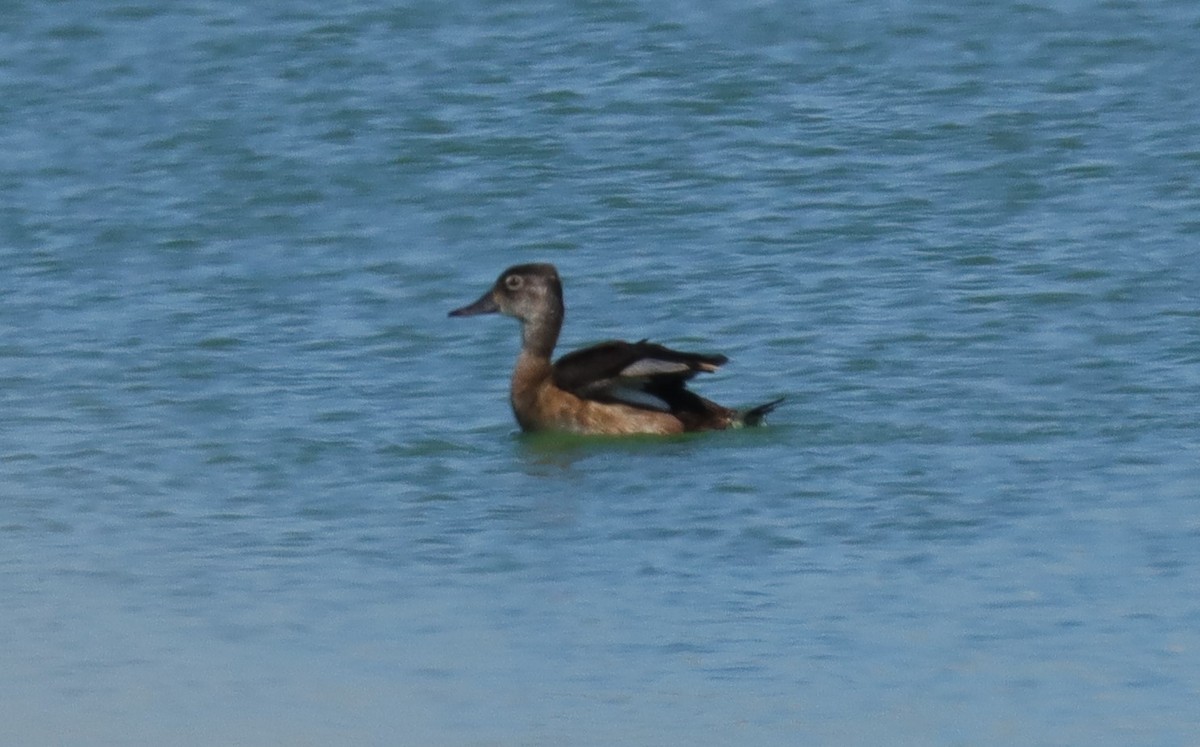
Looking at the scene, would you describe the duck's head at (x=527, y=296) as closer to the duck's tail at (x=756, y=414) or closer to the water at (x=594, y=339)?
the water at (x=594, y=339)

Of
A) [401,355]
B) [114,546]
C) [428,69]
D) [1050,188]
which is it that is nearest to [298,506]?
[114,546]

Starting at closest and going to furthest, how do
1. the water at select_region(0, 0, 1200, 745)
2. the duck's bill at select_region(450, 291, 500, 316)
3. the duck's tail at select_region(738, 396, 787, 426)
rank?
the water at select_region(0, 0, 1200, 745) → the duck's tail at select_region(738, 396, 787, 426) → the duck's bill at select_region(450, 291, 500, 316)

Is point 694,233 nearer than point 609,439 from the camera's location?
No

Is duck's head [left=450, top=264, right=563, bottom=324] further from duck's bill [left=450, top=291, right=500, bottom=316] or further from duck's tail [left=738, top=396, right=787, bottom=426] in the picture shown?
duck's tail [left=738, top=396, right=787, bottom=426]

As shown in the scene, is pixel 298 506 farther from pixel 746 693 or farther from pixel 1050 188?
pixel 1050 188

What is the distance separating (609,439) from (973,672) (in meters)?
4.66

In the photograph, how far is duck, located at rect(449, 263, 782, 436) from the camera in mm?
11883

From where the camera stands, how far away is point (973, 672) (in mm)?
7738

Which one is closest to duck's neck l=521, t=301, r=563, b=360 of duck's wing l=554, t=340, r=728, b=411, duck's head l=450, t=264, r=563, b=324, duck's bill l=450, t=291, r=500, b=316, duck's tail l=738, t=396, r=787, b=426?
duck's head l=450, t=264, r=563, b=324

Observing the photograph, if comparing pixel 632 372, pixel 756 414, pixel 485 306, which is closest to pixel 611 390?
pixel 632 372

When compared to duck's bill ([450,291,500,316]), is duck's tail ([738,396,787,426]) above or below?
below

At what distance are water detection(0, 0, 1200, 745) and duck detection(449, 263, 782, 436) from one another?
0.21 m

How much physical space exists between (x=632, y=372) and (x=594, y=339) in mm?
1945

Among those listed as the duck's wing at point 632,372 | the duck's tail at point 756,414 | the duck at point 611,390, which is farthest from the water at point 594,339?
the duck's wing at point 632,372
